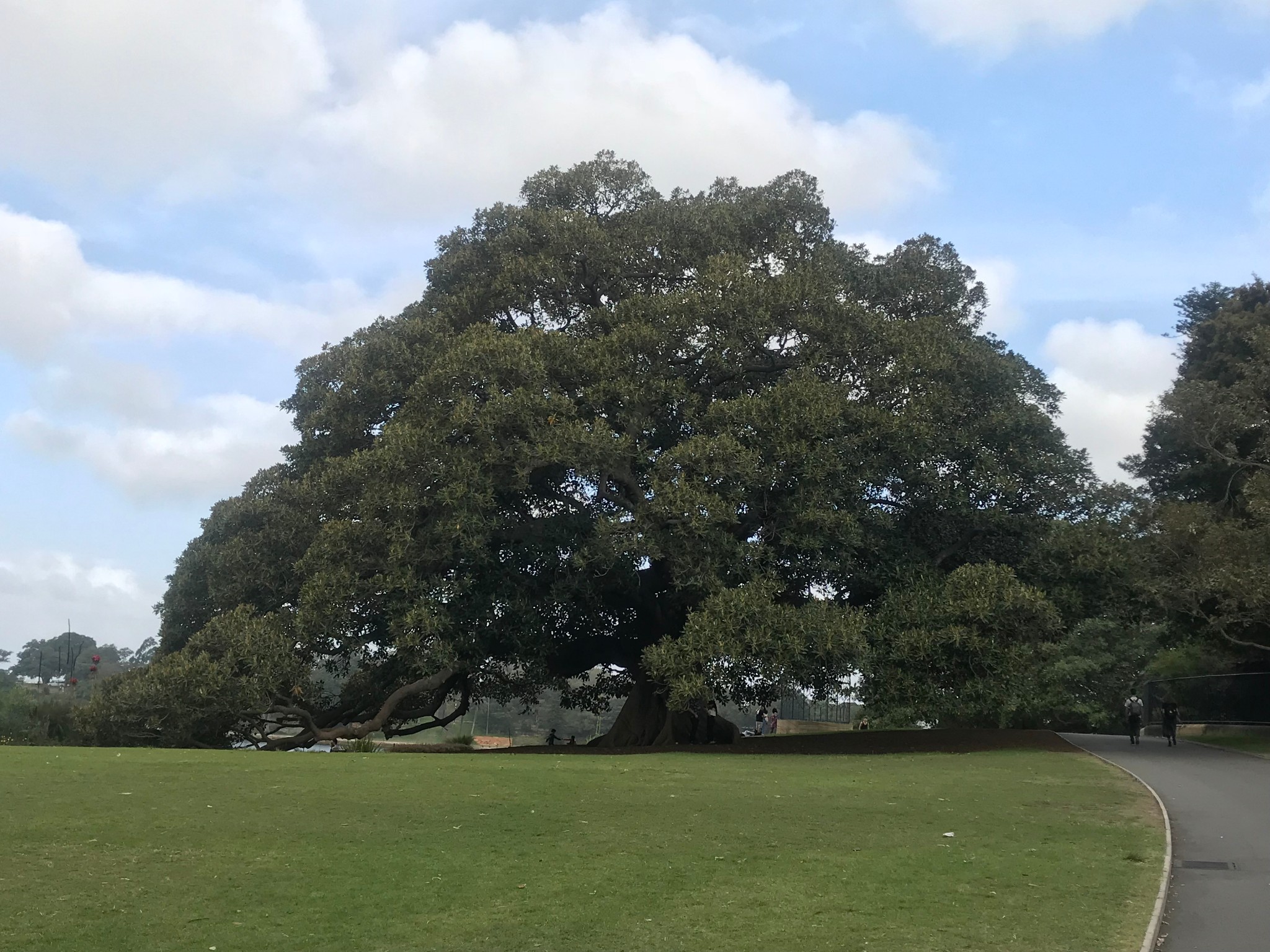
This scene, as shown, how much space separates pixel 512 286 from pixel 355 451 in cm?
573

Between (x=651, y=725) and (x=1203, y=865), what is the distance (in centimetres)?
2063

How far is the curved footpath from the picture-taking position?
8.44 metres

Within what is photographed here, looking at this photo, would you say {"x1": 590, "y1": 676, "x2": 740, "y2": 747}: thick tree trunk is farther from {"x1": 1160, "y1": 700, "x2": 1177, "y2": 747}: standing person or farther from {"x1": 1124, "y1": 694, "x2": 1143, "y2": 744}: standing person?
{"x1": 1160, "y1": 700, "x2": 1177, "y2": 747}: standing person

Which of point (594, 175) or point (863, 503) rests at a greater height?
point (594, 175)

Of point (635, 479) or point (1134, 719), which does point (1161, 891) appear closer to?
point (635, 479)

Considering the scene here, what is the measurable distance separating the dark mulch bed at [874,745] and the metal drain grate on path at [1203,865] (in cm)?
1425

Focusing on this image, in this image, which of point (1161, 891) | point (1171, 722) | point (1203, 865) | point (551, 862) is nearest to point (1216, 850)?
point (1203, 865)

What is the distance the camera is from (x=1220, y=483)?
34.6 m

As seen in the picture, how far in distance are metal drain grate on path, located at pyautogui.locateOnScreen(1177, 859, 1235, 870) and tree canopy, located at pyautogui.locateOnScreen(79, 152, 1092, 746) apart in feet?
40.2

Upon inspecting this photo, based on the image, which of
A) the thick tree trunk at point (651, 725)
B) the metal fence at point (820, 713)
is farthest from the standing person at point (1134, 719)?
the metal fence at point (820, 713)

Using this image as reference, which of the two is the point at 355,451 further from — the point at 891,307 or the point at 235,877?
the point at 235,877

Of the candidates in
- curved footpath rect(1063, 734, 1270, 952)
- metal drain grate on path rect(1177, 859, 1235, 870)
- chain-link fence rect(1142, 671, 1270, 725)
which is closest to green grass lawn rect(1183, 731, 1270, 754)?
chain-link fence rect(1142, 671, 1270, 725)

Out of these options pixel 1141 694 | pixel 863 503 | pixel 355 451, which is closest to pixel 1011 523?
pixel 863 503

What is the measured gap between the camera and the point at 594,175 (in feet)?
102
